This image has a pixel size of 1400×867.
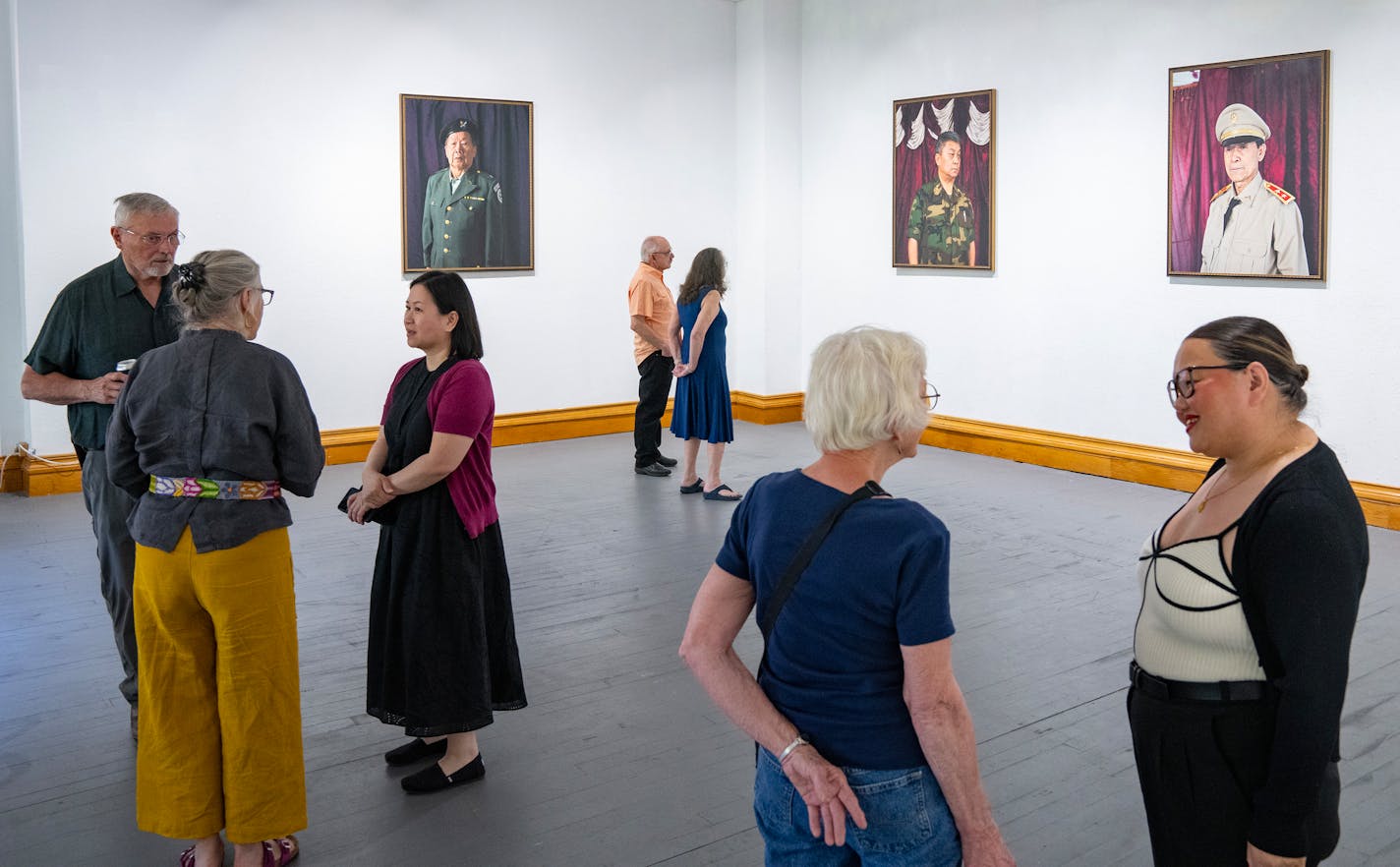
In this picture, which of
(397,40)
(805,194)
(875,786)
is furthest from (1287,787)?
(805,194)

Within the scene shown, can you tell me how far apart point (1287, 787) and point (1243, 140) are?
6418mm

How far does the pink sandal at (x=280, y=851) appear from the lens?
3395mm

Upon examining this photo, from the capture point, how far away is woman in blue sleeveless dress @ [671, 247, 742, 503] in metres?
7.94

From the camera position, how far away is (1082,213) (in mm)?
8773

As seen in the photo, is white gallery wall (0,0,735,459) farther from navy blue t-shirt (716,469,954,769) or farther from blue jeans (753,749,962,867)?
blue jeans (753,749,962,867)

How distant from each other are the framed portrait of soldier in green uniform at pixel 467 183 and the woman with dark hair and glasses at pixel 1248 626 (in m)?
7.93

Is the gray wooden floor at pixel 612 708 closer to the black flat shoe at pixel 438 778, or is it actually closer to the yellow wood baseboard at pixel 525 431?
the black flat shoe at pixel 438 778

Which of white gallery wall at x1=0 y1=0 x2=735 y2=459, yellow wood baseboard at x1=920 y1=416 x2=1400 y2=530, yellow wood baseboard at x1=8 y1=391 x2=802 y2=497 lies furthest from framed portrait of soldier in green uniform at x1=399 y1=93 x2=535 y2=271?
yellow wood baseboard at x1=920 y1=416 x2=1400 y2=530

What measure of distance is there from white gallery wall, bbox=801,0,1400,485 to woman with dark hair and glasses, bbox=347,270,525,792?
487 centimetres

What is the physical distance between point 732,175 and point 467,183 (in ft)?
8.46

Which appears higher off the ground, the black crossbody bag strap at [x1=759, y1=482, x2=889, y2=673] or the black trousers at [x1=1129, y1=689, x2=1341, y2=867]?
the black crossbody bag strap at [x1=759, y1=482, x2=889, y2=673]

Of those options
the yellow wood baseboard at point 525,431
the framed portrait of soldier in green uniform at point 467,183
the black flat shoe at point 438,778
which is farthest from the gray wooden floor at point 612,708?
the framed portrait of soldier in green uniform at point 467,183

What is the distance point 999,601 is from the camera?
5.87 meters

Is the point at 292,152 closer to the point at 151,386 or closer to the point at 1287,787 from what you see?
the point at 151,386
